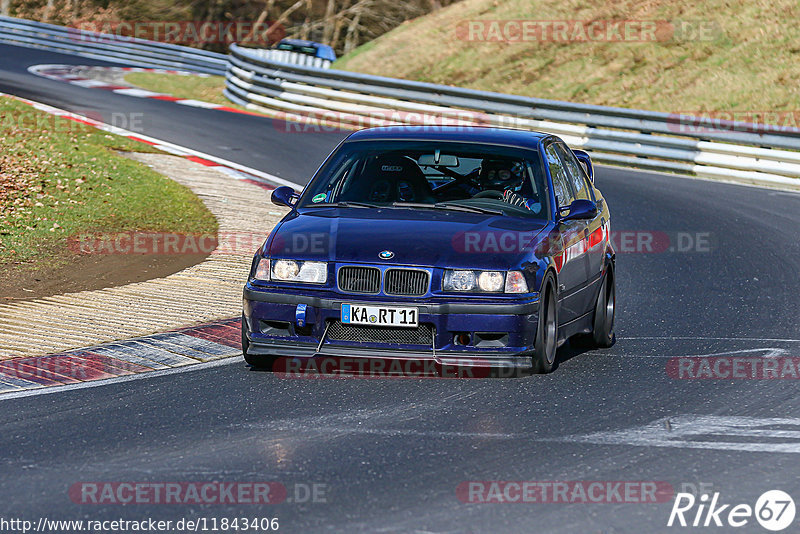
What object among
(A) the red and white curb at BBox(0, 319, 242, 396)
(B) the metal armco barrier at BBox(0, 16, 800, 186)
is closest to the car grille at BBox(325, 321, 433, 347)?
(A) the red and white curb at BBox(0, 319, 242, 396)

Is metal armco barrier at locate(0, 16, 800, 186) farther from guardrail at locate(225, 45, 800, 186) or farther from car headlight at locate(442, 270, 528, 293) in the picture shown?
car headlight at locate(442, 270, 528, 293)

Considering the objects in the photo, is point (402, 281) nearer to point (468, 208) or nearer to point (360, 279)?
point (360, 279)

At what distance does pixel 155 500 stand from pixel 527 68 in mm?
29430

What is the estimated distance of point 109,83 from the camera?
30.6m

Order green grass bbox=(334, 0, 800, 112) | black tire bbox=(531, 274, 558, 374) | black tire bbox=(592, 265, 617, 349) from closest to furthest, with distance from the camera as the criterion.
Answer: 1. black tire bbox=(531, 274, 558, 374)
2. black tire bbox=(592, 265, 617, 349)
3. green grass bbox=(334, 0, 800, 112)

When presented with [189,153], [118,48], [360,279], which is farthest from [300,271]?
[118,48]

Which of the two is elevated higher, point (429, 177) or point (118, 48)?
point (429, 177)

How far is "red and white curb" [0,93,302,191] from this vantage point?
18344mm

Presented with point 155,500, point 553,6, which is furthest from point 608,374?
point 553,6

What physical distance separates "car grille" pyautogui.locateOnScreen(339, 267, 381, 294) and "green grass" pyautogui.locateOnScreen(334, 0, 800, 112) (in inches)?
840

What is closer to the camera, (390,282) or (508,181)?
(390,282)

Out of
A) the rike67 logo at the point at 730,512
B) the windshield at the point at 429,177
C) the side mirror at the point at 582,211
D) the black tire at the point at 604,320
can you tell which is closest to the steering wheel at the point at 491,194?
the windshield at the point at 429,177

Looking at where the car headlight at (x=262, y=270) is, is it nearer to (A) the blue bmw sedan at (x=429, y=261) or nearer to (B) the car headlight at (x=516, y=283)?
(A) the blue bmw sedan at (x=429, y=261)

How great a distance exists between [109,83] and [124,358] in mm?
22817
